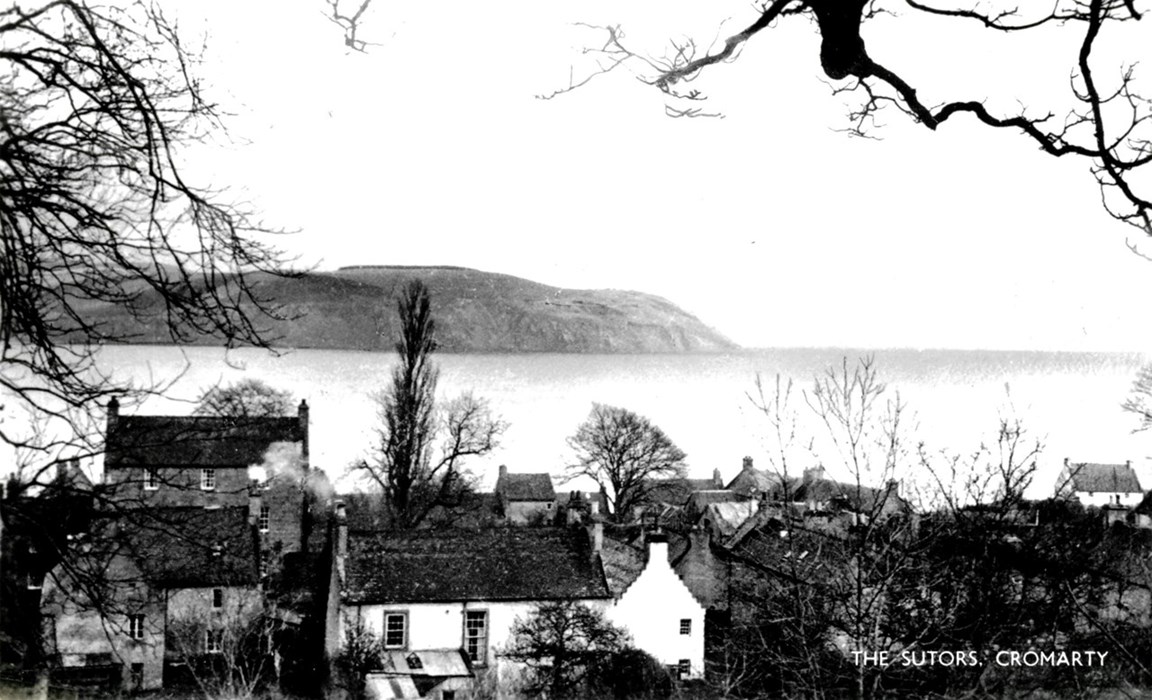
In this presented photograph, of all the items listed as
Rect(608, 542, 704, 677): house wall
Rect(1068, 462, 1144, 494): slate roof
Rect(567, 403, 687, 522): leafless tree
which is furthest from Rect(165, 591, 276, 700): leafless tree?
Rect(1068, 462, 1144, 494): slate roof

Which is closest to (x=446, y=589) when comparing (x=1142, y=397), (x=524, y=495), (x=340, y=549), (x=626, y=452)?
(x=340, y=549)

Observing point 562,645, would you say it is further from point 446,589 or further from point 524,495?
point 524,495

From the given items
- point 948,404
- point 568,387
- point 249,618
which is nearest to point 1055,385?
point 948,404

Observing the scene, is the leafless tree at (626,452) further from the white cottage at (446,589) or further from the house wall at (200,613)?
the house wall at (200,613)

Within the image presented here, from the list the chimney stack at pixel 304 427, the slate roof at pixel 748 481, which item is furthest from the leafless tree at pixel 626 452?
the chimney stack at pixel 304 427

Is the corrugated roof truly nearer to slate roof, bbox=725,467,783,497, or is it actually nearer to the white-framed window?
the white-framed window
